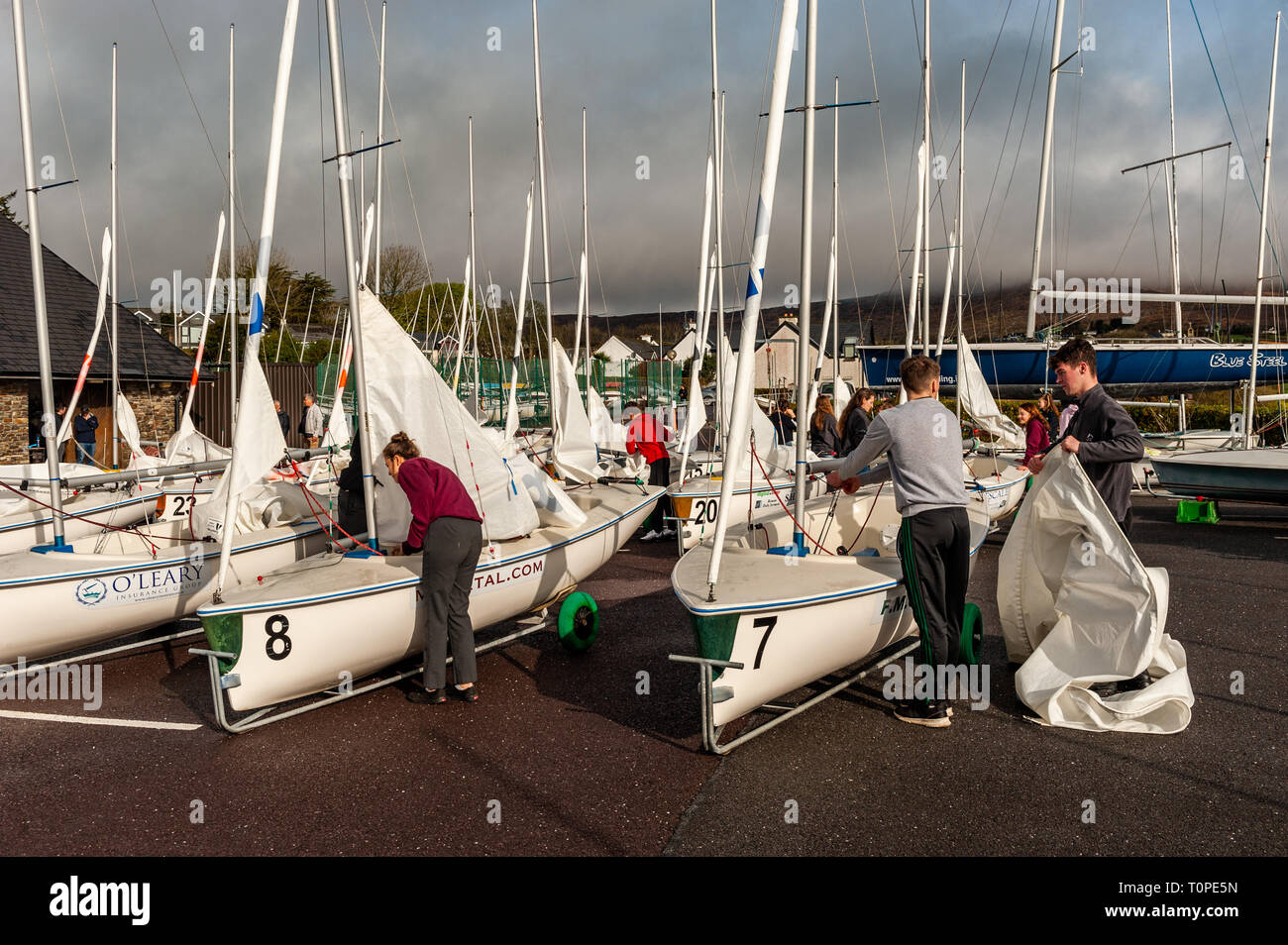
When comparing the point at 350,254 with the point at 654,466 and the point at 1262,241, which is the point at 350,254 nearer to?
the point at 654,466

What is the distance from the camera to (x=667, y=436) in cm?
1574

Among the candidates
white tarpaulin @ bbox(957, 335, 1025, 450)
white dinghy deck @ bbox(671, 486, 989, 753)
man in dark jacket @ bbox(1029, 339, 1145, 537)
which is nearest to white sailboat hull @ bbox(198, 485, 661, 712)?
white dinghy deck @ bbox(671, 486, 989, 753)

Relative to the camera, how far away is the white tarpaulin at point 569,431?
403 inches

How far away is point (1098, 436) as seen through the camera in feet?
16.9

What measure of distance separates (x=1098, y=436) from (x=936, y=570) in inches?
52.9

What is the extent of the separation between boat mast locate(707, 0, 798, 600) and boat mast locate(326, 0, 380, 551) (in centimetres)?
273

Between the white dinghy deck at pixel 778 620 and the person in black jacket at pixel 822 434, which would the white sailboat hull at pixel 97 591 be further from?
the person in black jacket at pixel 822 434

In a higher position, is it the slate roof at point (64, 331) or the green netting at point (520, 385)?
the slate roof at point (64, 331)

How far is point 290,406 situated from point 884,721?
80.6 ft

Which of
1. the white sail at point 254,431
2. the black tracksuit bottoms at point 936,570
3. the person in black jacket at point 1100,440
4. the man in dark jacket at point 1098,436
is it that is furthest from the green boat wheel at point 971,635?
the white sail at point 254,431

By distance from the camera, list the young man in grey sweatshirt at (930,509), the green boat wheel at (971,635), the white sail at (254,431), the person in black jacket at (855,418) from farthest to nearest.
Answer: the person in black jacket at (855,418)
the green boat wheel at (971,635)
the white sail at (254,431)
the young man in grey sweatshirt at (930,509)

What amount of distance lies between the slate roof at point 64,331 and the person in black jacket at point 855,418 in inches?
588

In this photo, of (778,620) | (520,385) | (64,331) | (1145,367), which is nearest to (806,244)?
(778,620)

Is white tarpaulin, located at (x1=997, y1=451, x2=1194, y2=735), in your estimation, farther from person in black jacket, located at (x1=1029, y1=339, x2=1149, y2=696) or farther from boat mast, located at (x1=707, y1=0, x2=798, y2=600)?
boat mast, located at (x1=707, y1=0, x2=798, y2=600)
